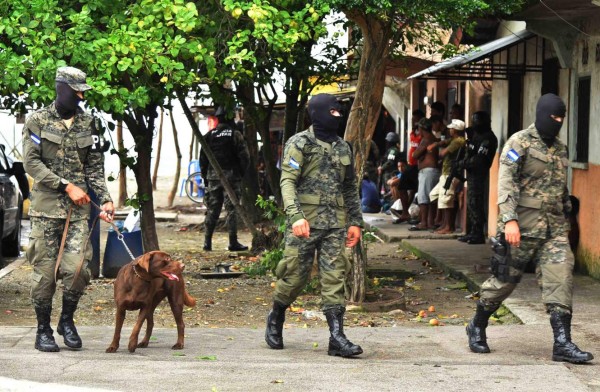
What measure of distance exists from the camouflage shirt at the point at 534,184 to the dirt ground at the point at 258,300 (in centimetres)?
231

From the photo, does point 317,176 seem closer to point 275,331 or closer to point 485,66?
point 275,331

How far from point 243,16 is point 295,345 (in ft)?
12.7

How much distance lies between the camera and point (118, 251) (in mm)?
12742

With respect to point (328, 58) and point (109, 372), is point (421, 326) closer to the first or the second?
point (109, 372)

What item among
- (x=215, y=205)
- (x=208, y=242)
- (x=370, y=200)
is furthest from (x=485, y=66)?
(x=370, y=200)

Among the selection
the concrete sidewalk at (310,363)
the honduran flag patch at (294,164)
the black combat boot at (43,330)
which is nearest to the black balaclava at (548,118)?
the concrete sidewalk at (310,363)

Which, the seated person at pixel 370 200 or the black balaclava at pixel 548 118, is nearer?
the black balaclava at pixel 548 118

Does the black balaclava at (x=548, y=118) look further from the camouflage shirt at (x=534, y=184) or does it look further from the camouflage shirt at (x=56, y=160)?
the camouflage shirt at (x=56, y=160)

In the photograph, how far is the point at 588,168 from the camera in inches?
480

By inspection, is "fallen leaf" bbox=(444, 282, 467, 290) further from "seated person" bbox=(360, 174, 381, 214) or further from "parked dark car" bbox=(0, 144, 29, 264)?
"seated person" bbox=(360, 174, 381, 214)

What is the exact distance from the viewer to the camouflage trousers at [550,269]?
294 inches

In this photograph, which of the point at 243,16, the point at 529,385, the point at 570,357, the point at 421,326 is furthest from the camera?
the point at 243,16

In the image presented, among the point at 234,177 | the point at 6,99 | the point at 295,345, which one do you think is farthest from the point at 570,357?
the point at 234,177

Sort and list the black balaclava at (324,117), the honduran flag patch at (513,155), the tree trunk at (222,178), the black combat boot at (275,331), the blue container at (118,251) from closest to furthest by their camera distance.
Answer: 1. the honduran flag patch at (513,155)
2. the black balaclava at (324,117)
3. the black combat boot at (275,331)
4. the blue container at (118,251)
5. the tree trunk at (222,178)
